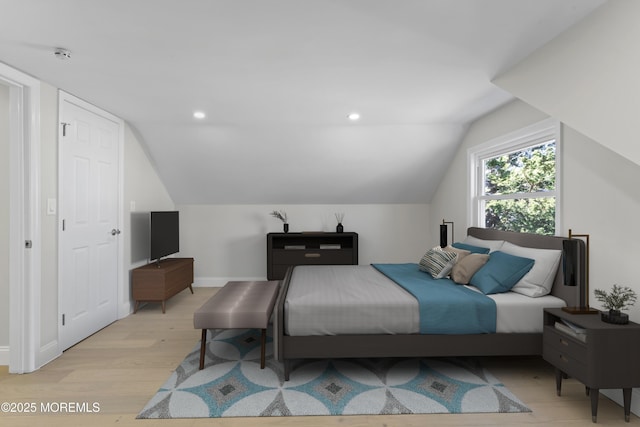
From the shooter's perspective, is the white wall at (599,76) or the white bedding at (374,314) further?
the white bedding at (374,314)

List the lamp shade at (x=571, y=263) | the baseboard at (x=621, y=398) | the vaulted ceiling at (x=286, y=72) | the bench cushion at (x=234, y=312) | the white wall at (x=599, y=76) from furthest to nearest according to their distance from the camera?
the bench cushion at (x=234, y=312) → the lamp shade at (x=571, y=263) → the baseboard at (x=621, y=398) → the vaulted ceiling at (x=286, y=72) → the white wall at (x=599, y=76)

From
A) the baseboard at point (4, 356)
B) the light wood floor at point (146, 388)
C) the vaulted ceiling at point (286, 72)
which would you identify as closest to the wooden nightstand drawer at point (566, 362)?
the light wood floor at point (146, 388)

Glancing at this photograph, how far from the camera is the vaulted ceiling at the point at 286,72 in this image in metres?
1.84

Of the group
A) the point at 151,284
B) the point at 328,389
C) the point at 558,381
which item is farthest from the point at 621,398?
the point at 151,284

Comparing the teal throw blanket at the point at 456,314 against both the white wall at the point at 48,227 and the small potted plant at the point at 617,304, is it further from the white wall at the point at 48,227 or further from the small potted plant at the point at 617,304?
the white wall at the point at 48,227

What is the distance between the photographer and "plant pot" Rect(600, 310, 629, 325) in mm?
1998

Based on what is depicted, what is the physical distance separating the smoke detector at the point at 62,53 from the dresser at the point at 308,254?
326 centimetres

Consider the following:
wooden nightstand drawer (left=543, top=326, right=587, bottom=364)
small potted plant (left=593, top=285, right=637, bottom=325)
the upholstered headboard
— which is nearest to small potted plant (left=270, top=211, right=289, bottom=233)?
the upholstered headboard

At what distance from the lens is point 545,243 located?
9.31ft

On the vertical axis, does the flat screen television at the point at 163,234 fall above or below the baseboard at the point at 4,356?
above

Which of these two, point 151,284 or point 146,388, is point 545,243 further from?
point 151,284

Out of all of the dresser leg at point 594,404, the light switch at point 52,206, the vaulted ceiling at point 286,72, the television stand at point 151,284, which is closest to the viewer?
the vaulted ceiling at point 286,72

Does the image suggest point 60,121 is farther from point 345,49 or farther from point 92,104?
point 345,49

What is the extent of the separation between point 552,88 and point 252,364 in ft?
9.55
